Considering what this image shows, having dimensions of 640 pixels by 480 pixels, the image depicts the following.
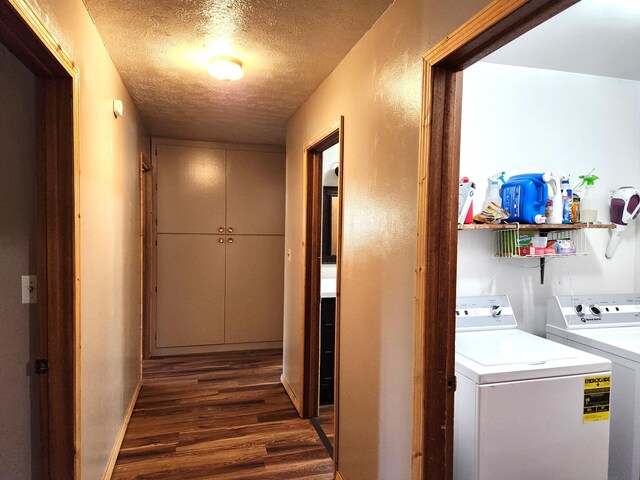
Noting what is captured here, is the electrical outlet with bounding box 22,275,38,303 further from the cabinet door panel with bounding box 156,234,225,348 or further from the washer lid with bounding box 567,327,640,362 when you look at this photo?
the cabinet door panel with bounding box 156,234,225,348

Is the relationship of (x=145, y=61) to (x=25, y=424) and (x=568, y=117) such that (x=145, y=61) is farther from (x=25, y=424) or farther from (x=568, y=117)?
(x=568, y=117)

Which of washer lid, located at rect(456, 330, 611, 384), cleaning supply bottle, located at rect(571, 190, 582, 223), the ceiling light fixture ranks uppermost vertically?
the ceiling light fixture

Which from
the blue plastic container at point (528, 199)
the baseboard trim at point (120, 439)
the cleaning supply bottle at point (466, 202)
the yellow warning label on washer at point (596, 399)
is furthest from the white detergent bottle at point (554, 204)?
the baseboard trim at point (120, 439)

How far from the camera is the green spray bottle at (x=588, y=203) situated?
7.65 ft

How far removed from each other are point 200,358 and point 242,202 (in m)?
1.72

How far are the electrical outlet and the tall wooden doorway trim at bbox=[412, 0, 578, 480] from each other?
1424 millimetres

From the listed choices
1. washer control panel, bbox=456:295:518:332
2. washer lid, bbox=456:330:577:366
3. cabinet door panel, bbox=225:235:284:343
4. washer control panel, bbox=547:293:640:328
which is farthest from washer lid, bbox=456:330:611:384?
cabinet door panel, bbox=225:235:284:343

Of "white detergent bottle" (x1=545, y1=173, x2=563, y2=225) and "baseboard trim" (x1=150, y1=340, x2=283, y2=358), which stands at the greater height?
"white detergent bottle" (x1=545, y1=173, x2=563, y2=225)

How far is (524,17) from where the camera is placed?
0.99 meters

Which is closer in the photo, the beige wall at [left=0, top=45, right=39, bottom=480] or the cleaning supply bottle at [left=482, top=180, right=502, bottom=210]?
the beige wall at [left=0, top=45, right=39, bottom=480]

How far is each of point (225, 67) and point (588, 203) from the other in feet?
7.16

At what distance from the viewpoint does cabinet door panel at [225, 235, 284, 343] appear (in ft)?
14.6

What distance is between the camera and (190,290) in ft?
14.2

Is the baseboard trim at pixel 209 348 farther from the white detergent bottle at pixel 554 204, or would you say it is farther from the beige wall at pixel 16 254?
the white detergent bottle at pixel 554 204
